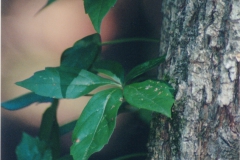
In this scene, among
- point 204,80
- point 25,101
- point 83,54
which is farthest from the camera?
point 25,101

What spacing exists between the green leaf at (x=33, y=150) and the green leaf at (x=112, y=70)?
25 centimetres

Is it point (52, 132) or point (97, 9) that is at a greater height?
point (97, 9)

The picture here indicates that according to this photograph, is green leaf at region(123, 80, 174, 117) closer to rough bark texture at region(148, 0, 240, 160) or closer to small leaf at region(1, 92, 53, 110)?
rough bark texture at region(148, 0, 240, 160)

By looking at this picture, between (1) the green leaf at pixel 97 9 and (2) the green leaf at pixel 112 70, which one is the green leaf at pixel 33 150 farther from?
(1) the green leaf at pixel 97 9

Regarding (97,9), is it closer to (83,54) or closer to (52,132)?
(83,54)

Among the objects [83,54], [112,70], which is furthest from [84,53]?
[112,70]

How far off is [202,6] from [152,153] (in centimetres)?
30

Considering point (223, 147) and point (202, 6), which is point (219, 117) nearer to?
point (223, 147)

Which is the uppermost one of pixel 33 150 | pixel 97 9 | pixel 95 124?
pixel 97 9

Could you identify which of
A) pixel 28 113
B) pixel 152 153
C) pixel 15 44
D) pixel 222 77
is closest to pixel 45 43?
pixel 15 44

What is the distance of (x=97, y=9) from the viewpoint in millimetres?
645

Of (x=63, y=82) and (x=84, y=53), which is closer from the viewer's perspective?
(x=63, y=82)

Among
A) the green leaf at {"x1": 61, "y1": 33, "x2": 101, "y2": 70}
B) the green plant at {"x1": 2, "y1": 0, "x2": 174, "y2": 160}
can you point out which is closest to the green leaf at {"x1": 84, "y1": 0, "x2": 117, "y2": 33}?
the green plant at {"x1": 2, "y1": 0, "x2": 174, "y2": 160}

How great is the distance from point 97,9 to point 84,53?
25 cm
